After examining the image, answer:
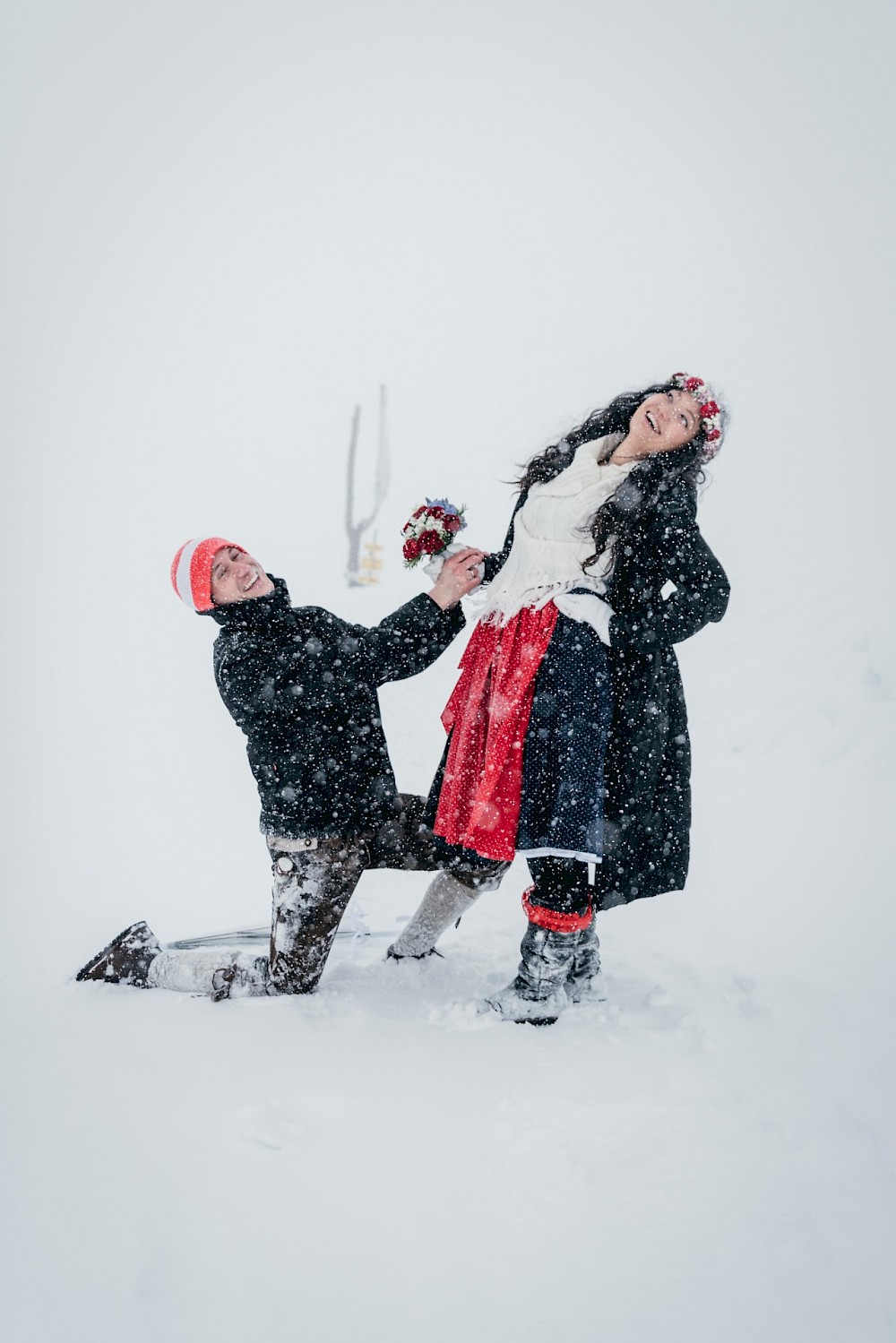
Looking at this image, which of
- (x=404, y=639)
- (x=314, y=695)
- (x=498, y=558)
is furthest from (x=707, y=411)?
(x=314, y=695)

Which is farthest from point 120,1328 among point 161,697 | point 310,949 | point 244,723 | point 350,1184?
point 161,697

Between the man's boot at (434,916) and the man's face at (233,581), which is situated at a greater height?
the man's face at (233,581)

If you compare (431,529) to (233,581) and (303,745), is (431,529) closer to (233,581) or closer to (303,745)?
(233,581)

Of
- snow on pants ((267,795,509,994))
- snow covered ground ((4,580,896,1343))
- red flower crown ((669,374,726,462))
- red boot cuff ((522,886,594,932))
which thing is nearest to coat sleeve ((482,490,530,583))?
red flower crown ((669,374,726,462))

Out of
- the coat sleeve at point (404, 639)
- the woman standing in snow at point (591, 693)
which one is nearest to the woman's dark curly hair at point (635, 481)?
the woman standing in snow at point (591, 693)

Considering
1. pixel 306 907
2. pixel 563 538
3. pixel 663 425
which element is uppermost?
pixel 663 425

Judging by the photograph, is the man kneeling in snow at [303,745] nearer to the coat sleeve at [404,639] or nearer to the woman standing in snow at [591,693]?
the coat sleeve at [404,639]

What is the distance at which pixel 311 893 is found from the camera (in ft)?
7.86

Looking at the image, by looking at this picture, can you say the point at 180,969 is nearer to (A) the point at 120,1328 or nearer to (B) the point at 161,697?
(A) the point at 120,1328

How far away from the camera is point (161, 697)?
6.38m

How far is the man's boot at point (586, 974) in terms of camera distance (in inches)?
97.9

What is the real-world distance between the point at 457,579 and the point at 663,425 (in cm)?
69

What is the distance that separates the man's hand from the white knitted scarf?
0.36ft

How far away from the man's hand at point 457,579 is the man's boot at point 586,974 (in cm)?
101
